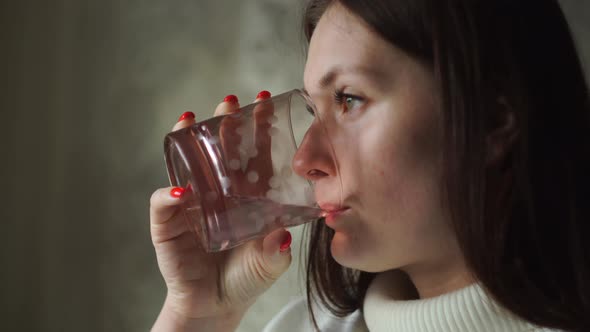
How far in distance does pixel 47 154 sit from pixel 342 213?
0.85m

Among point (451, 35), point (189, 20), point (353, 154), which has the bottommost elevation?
point (353, 154)

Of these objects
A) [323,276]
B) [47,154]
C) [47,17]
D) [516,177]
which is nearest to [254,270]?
[323,276]

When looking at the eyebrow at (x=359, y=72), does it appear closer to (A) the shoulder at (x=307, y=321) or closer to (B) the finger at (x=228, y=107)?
(B) the finger at (x=228, y=107)

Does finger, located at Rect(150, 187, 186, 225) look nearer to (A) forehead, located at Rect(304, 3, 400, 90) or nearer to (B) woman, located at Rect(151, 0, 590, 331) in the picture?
(B) woman, located at Rect(151, 0, 590, 331)

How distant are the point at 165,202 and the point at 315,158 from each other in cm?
24

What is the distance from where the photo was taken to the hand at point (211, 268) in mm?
1003

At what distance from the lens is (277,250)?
995mm

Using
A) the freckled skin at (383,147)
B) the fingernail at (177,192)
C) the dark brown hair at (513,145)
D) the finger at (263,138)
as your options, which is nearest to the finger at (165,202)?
the fingernail at (177,192)

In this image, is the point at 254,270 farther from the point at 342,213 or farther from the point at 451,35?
the point at 451,35

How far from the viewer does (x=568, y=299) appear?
0.84 m

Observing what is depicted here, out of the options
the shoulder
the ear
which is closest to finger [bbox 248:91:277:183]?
the ear

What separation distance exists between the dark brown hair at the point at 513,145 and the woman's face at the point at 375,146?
2 centimetres

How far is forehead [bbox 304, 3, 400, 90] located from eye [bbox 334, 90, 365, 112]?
4cm

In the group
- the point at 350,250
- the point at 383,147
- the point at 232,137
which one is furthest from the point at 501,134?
the point at 232,137
